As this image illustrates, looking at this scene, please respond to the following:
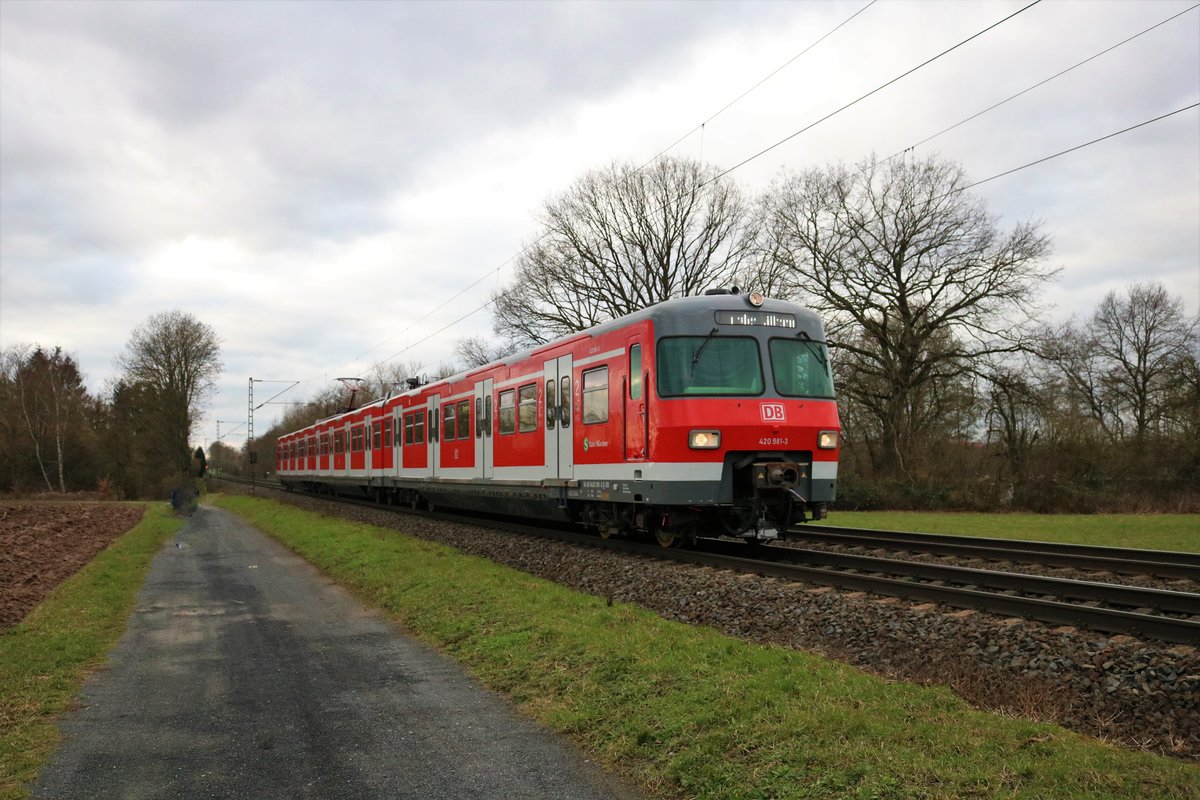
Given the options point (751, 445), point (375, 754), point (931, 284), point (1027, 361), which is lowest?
point (375, 754)

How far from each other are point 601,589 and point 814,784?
6.55 m

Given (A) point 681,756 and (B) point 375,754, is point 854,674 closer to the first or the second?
(A) point 681,756

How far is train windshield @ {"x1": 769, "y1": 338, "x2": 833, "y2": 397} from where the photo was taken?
12.1 m

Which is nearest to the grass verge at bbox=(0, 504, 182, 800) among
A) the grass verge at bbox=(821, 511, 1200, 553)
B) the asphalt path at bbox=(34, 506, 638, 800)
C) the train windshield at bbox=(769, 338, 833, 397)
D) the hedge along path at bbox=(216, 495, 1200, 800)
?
the asphalt path at bbox=(34, 506, 638, 800)

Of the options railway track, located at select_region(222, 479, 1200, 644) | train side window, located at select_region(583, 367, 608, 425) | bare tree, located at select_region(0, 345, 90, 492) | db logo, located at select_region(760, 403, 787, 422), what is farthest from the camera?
bare tree, located at select_region(0, 345, 90, 492)

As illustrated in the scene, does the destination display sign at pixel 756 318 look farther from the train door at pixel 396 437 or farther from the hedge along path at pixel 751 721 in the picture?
the train door at pixel 396 437

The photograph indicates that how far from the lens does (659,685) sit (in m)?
6.15

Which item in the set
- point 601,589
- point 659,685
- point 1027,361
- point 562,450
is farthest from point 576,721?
point 1027,361

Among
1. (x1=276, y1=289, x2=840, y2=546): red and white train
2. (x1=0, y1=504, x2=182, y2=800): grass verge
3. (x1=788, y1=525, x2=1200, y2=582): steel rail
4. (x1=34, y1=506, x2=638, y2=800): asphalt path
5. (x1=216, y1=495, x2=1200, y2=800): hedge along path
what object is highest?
(x1=276, y1=289, x2=840, y2=546): red and white train

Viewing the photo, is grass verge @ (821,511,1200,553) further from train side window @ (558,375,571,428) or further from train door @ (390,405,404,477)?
train door @ (390,405,404,477)

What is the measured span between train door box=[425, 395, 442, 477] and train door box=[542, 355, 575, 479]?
7.73 m

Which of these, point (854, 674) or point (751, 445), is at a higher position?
point (751, 445)

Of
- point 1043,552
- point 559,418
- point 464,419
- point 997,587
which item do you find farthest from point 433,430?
point 997,587

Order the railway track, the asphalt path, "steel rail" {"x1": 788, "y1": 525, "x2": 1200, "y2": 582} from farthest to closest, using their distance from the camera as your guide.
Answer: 1. "steel rail" {"x1": 788, "y1": 525, "x2": 1200, "y2": 582}
2. the railway track
3. the asphalt path
